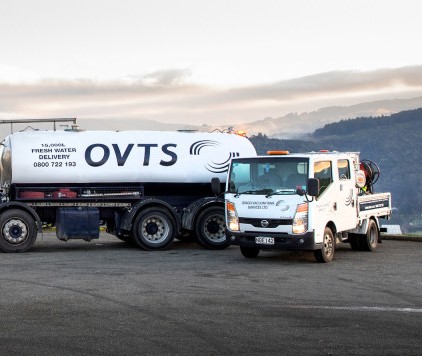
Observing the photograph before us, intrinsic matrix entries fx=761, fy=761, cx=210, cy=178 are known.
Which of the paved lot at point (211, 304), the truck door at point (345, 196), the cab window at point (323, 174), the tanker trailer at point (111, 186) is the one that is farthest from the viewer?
the tanker trailer at point (111, 186)

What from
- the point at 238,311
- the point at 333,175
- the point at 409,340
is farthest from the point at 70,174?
the point at 409,340

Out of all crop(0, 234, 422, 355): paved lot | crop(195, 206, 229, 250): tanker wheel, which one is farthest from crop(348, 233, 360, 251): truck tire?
crop(195, 206, 229, 250): tanker wheel

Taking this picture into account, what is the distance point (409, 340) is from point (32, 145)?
13.2 meters

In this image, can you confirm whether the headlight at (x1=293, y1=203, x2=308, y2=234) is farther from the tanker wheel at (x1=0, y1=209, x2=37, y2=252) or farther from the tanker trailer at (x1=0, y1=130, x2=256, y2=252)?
the tanker wheel at (x1=0, y1=209, x2=37, y2=252)

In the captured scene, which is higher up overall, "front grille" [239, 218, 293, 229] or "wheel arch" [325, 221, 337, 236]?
"front grille" [239, 218, 293, 229]

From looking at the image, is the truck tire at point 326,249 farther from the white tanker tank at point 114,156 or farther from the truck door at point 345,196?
the white tanker tank at point 114,156

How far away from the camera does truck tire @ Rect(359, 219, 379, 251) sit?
61.4 feet

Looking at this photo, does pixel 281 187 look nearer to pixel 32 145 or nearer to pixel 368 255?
pixel 368 255

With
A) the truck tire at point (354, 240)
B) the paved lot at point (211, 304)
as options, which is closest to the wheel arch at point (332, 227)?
the paved lot at point (211, 304)

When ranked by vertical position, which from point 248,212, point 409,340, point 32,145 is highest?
point 32,145

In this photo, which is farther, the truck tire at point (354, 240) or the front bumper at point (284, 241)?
the truck tire at point (354, 240)

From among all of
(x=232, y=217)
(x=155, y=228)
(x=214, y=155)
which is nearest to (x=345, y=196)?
(x=232, y=217)

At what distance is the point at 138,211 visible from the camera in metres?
19.8

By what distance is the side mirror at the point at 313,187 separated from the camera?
15.3 metres
